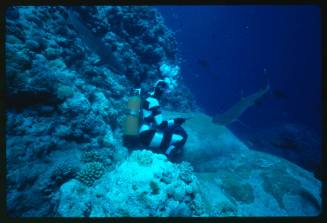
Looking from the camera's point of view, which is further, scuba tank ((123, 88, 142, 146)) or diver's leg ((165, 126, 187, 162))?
diver's leg ((165, 126, 187, 162))

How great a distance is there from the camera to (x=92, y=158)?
16.0 feet

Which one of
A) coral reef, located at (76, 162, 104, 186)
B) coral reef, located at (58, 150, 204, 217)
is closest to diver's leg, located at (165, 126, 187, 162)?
coral reef, located at (58, 150, 204, 217)

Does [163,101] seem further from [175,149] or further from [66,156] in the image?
[66,156]

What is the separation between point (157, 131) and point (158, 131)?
1.3 inches

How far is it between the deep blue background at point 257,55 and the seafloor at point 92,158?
106 ft

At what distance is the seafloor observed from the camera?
3975 millimetres

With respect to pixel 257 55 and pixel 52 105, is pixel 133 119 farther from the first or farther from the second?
pixel 257 55

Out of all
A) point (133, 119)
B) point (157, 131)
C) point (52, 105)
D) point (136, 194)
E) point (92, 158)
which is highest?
point (52, 105)

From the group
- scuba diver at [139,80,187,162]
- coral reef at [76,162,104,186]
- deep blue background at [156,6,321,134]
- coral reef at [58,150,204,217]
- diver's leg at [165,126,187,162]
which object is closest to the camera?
coral reef at [58,150,204,217]

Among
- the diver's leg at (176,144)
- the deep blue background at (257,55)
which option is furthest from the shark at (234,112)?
the deep blue background at (257,55)

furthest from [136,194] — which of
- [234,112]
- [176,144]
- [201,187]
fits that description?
[234,112]

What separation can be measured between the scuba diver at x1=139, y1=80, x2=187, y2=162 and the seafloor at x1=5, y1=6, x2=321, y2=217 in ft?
2.39

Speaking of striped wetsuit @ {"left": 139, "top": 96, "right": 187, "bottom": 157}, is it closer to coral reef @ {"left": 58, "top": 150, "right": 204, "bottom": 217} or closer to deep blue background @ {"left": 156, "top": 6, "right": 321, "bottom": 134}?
coral reef @ {"left": 58, "top": 150, "right": 204, "bottom": 217}

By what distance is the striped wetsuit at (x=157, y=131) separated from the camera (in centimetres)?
634
